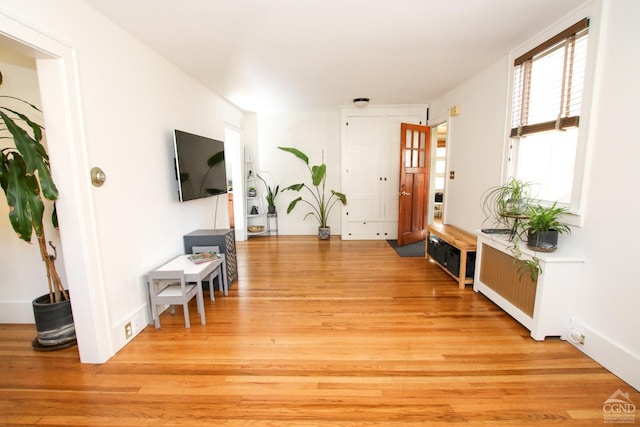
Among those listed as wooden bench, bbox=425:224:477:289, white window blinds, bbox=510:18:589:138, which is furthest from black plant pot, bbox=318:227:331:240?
white window blinds, bbox=510:18:589:138

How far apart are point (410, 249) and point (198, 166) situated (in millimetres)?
3364

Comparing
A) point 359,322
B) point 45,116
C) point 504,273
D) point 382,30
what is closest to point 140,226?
point 45,116

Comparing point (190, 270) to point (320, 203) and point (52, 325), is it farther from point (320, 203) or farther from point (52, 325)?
point (320, 203)

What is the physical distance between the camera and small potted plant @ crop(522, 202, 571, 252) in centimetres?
202

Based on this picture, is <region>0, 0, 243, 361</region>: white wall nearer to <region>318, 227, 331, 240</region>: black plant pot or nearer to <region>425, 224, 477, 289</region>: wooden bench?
<region>318, 227, 331, 240</region>: black plant pot

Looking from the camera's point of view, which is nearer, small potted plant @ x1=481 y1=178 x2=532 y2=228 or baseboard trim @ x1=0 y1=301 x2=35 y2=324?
baseboard trim @ x1=0 y1=301 x2=35 y2=324

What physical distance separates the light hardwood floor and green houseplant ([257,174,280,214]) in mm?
2882

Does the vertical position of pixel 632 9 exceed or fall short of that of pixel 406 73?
it falls short

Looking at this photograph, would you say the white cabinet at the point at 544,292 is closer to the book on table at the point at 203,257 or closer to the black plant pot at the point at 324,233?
the book on table at the point at 203,257

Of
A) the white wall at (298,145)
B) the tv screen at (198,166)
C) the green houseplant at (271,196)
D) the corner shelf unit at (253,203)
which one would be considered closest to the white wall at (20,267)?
the tv screen at (198,166)

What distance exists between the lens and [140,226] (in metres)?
2.28

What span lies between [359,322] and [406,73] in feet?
9.10

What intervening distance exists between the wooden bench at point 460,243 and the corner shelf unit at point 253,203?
3.24 m

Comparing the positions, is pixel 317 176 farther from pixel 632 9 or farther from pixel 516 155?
pixel 632 9
